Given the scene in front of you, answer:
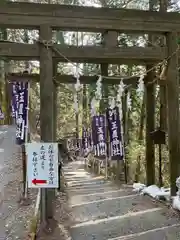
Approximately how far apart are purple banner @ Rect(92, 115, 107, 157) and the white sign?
709 centimetres

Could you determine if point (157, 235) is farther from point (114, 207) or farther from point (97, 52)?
point (97, 52)

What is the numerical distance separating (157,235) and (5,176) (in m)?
6.43

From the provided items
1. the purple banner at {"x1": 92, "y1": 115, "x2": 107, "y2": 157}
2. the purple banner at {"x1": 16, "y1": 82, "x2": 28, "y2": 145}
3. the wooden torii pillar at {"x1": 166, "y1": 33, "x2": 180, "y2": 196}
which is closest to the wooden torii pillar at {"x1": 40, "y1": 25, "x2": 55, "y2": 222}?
the purple banner at {"x1": 16, "y1": 82, "x2": 28, "y2": 145}

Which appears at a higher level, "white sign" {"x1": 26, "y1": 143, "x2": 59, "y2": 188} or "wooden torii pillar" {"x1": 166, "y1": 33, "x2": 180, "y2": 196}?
"wooden torii pillar" {"x1": 166, "y1": 33, "x2": 180, "y2": 196}

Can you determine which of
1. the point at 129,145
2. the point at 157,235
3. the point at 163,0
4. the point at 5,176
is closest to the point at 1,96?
the point at 129,145

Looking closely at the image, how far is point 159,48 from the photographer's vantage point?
23.2 ft

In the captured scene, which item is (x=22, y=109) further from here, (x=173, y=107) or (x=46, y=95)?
(x=173, y=107)

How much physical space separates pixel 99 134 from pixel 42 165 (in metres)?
7.58

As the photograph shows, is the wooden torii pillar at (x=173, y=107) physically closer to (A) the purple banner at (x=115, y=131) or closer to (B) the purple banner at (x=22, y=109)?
(B) the purple banner at (x=22, y=109)

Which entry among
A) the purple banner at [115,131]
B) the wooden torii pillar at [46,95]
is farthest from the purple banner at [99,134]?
the wooden torii pillar at [46,95]

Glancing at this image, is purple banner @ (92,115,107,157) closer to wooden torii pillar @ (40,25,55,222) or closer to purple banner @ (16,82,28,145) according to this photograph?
purple banner @ (16,82,28,145)

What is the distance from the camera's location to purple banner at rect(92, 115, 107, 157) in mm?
13147

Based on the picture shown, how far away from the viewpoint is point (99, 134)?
13414 millimetres

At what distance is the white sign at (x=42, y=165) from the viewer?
19.2ft
